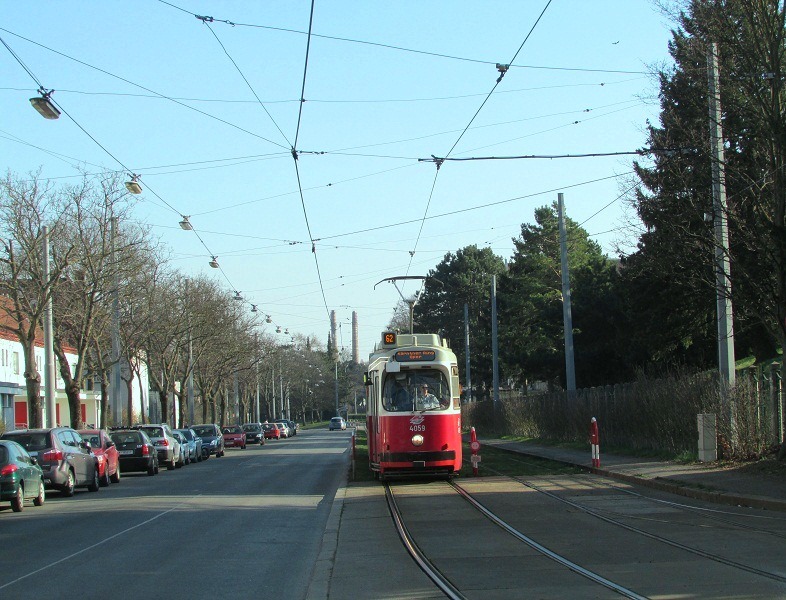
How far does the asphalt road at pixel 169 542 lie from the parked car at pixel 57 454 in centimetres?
46

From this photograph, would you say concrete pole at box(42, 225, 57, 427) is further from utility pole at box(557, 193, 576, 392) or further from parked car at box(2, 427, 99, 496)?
utility pole at box(557, 193, 576, 392)

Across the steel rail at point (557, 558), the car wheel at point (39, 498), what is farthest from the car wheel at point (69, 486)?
the steel rail at point (557, 558)

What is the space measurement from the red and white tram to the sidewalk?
3.96 meters

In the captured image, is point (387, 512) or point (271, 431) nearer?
point (387, 512)

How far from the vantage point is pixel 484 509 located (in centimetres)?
1573

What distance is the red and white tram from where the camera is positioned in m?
21.0

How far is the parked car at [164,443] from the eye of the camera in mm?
34094

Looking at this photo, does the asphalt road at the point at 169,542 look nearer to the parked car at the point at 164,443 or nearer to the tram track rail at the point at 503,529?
the tram track rail at the point at 503,529

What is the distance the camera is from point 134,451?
30.5 meters

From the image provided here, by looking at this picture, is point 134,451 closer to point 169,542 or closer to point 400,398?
point 400,398

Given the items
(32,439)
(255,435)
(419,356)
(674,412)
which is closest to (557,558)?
(419,356)

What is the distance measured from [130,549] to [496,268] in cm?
7754

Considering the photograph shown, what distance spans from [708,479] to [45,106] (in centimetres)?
1584

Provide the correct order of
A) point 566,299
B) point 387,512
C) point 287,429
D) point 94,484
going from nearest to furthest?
point 387,512 → point 94,484 → point 566,299 → point 287,429
